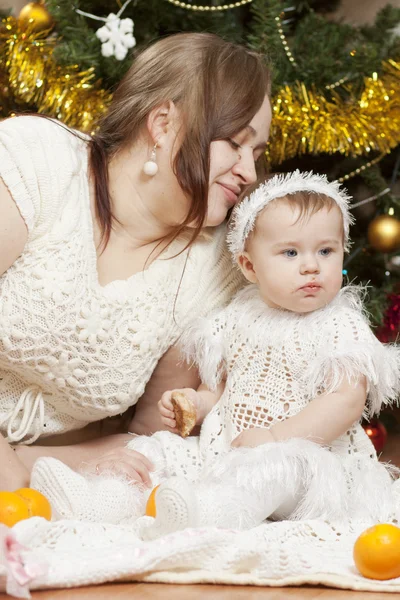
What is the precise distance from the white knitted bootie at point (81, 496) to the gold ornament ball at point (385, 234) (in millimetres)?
891

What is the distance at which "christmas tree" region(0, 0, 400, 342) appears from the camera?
185 centimetres

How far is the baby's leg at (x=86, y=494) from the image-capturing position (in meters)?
1.33

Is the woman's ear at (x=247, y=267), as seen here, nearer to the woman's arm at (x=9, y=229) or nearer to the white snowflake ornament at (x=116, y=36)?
the woman's arm at (x=9, y=229)

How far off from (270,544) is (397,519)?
0.29m

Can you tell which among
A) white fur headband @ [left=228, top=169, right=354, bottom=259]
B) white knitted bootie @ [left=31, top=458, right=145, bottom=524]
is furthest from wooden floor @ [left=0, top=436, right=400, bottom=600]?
white fur headband @ [left=228, top=169, right=354, bottom=259]

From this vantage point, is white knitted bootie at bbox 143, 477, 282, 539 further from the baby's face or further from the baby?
the baby's face

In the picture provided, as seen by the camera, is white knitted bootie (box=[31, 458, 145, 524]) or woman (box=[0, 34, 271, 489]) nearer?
white knitted bootie (box=[31, 458, 145, 524])

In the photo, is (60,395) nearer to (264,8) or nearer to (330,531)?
(330,531)

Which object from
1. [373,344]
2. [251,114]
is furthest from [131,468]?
[251,114]

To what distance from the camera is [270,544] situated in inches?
46.4

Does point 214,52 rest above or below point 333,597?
above

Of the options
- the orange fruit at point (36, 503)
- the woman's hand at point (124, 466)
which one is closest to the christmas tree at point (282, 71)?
the woman's hand at point (124, 466)

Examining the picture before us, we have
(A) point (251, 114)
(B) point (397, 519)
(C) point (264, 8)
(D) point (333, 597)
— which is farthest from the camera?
(C) point (264, 8)

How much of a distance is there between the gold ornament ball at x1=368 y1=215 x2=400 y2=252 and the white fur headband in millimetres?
407
